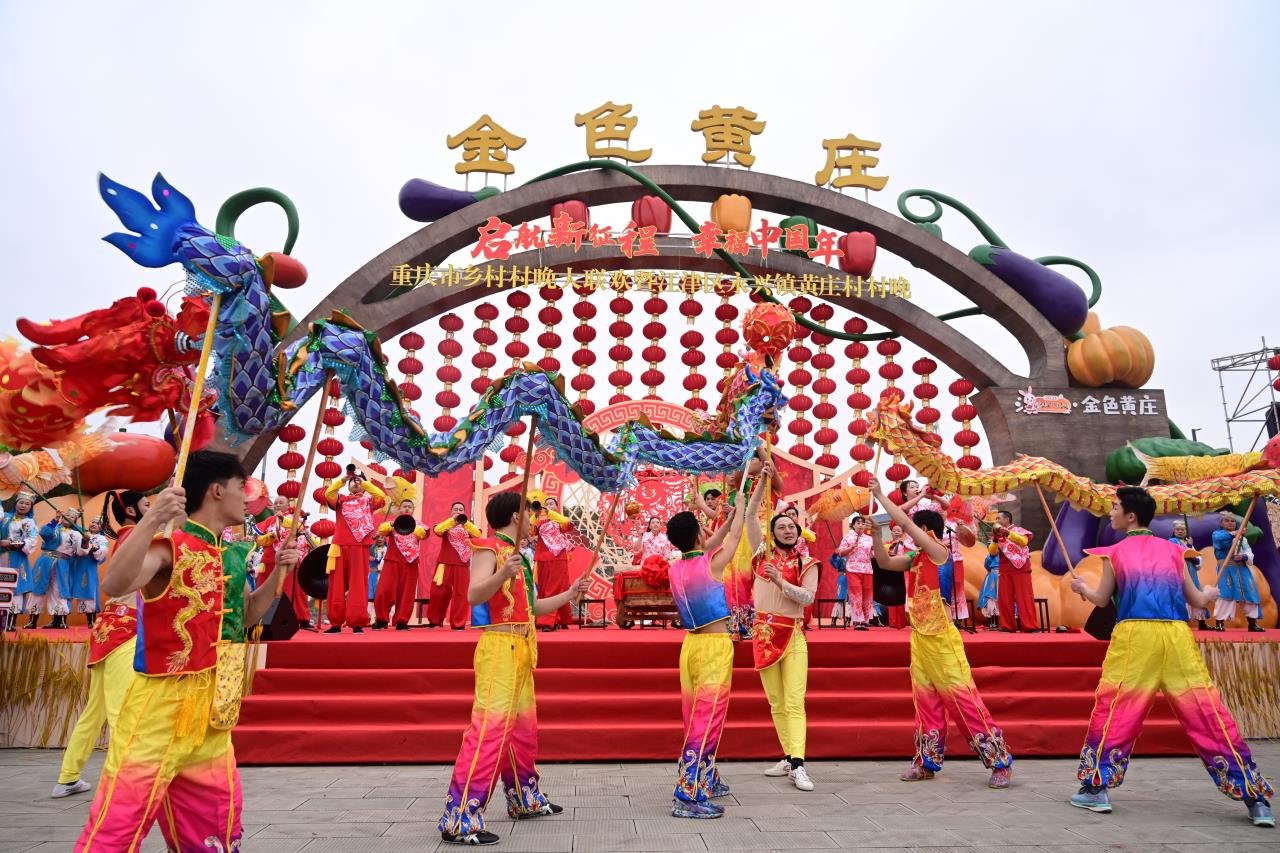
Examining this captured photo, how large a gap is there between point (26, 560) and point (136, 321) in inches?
275

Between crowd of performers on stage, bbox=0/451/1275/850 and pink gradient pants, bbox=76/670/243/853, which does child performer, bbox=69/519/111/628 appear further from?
pink gradient pants, bbox=76/670/243/853

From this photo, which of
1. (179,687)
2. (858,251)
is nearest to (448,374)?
(858,251)

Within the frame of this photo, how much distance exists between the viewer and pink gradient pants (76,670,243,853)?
204 cm

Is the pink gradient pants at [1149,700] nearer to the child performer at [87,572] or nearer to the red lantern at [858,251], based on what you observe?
the red lantern at [858,251]

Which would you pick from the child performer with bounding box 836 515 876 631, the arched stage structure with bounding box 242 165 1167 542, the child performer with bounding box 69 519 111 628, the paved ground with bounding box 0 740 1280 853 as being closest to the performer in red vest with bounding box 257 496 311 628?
the child performer with bounding box 69 519 111 628

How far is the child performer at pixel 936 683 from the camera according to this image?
4281 millimetres

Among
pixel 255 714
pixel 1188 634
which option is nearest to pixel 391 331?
pixel 255 714

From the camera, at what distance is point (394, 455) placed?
335cm

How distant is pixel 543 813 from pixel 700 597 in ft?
3.87

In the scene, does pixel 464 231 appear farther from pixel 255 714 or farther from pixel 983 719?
pixel 983 719

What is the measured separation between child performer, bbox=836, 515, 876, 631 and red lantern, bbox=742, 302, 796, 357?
4.80 metres

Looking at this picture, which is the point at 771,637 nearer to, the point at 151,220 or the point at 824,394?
the point at 151,220

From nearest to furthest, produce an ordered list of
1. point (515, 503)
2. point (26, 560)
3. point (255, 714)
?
point (515, 503) < point (255, 714) < point (26, 560)

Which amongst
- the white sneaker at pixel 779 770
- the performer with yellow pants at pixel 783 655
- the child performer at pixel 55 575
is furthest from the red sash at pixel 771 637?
the child performer at pixel 55 575
